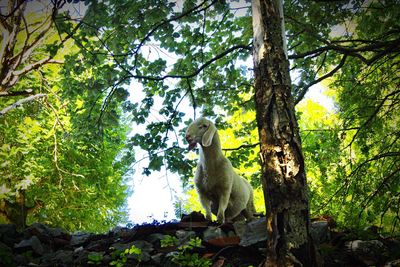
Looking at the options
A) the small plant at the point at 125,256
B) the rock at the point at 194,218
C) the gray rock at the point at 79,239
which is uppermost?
the rock at the point at 194,218

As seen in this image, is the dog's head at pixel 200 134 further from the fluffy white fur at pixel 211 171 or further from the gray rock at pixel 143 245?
the gray rock at pixel 143 245

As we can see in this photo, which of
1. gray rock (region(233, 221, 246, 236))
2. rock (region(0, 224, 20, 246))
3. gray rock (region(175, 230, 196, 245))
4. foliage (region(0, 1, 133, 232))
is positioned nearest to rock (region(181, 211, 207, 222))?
gray rock (region(175, 230, 196, 245))

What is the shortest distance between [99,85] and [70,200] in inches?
306

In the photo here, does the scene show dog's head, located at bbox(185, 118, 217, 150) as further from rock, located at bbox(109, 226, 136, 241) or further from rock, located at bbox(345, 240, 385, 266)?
rock, located at bbox(345, 240, 385, 266)

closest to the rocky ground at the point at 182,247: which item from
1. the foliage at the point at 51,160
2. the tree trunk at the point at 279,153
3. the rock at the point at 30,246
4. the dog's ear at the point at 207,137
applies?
the rock at the point at 30,246

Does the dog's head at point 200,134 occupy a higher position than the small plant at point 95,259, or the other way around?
the dog's head at point 200,134

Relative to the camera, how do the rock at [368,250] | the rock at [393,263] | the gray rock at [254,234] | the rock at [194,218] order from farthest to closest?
the rock at [194,218] → the gray rock at [254,234] → the rock at [368,250] → the rock at [393,263]

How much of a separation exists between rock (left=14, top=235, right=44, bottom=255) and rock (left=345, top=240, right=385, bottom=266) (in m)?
3.85

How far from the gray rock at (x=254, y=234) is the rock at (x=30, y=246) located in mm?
2677

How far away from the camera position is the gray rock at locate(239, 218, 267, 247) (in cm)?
368

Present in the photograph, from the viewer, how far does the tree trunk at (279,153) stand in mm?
2785

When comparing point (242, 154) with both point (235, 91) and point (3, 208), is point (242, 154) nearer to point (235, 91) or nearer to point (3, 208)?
point (235, 91)

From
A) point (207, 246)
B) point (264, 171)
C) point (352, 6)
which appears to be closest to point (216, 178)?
point (207, 246)

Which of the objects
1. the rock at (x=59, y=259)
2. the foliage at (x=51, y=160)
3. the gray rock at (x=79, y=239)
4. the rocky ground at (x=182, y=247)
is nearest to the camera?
the rocky ground at (x=182, y=247)
